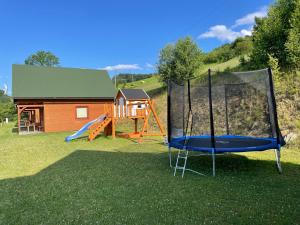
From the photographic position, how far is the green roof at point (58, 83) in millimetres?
21078

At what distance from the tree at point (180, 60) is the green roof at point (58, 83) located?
569cm

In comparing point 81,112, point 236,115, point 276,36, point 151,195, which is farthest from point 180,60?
point 151,195

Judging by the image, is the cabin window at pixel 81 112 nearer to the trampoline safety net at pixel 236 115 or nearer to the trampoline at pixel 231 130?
the trampoline safety net at pixel 236 115

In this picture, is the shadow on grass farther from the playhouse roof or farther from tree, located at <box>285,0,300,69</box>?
the playhouse roof

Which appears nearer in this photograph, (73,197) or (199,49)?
(73,197)

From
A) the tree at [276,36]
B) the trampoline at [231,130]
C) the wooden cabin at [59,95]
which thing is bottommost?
the trampoline at [231,130]

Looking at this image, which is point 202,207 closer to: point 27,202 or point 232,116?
point 27,202

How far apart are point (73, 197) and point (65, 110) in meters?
17.3

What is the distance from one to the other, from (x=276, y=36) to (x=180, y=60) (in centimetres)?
1112

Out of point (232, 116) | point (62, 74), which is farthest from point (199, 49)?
point (232, 116)

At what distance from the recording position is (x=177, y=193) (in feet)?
18.6

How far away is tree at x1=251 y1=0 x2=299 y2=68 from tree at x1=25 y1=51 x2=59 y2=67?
57.8 meters

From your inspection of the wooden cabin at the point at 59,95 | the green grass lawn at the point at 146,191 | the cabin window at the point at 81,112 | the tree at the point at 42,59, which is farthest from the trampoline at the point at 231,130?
the tree at the point at 42,59

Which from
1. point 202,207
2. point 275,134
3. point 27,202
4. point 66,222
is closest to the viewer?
point 66,222
